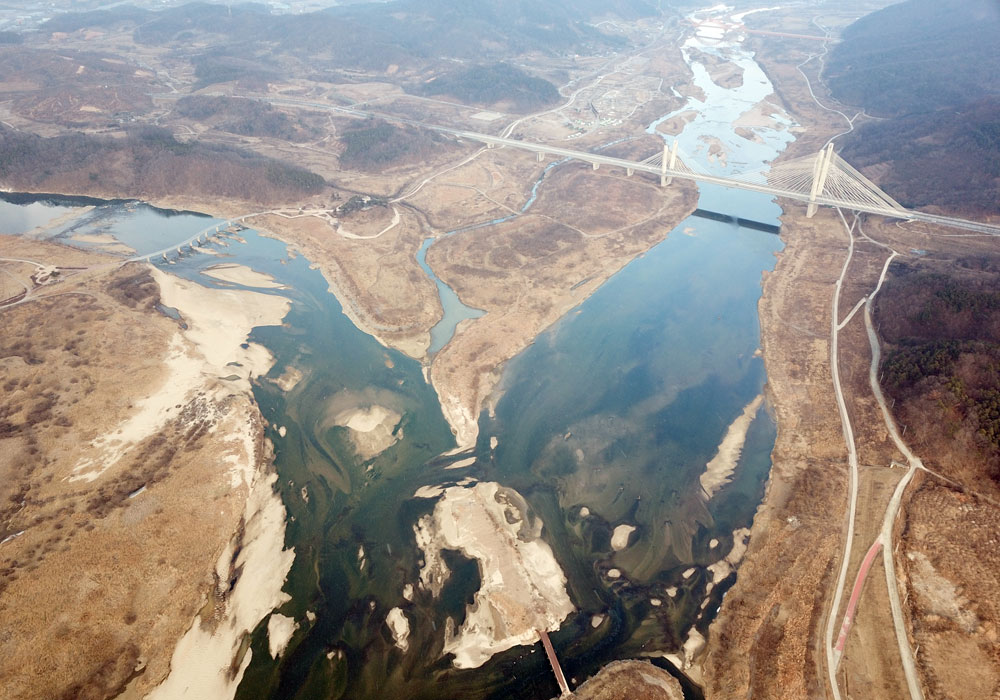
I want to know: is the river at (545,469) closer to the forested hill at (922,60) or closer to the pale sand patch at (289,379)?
the pale sand patch at (289,379)

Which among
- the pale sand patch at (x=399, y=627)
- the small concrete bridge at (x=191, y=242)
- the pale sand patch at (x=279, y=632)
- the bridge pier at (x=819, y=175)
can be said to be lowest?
the small concrete bridge at (x=191, y=242)

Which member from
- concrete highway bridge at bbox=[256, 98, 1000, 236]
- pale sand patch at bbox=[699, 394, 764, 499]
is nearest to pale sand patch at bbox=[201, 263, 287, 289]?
pale sand patch at bbox=[699, 394, 764, 499]

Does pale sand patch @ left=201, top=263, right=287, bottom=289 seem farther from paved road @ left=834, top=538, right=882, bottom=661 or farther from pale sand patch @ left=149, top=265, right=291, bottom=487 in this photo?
paved road @ left=834, top=538, right=882, bottom=661

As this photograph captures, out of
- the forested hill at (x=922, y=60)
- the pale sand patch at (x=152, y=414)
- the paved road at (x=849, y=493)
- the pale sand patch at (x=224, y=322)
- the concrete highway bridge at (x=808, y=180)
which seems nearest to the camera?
the paved road at (x=849, y=493)

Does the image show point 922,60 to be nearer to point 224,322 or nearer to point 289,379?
point 289,379

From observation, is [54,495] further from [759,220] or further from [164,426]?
[759,220]

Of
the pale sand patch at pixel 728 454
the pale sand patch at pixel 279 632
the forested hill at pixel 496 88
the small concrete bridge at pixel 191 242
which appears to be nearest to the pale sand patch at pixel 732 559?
the pale sand patch at pixel 728 454
